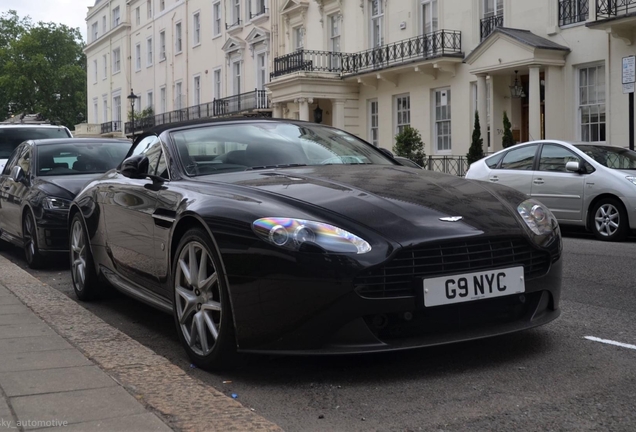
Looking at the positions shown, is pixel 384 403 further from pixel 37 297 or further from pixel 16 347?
pixel 37 297

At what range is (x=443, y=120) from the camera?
1057 inches

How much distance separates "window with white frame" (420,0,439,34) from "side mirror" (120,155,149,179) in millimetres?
22247

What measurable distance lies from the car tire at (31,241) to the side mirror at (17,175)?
2.31 feet

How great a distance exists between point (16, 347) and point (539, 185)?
9.93 meters

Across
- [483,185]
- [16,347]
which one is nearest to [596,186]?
[483,185]

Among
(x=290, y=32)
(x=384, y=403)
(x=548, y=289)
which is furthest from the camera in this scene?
(x=290, y=32)

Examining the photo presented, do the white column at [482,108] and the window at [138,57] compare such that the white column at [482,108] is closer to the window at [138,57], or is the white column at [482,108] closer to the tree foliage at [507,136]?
the tree foliage at [507,136]

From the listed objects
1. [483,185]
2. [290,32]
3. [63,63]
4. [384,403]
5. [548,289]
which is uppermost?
[63,63]

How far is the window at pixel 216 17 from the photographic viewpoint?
44.1 metres

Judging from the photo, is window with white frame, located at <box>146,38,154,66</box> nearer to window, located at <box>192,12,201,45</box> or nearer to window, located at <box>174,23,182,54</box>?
window, located at <box>174,23,182,54</box>

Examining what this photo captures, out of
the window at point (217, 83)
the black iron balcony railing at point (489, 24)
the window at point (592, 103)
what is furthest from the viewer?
the window at point (217, 83)

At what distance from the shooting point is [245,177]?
504 cm

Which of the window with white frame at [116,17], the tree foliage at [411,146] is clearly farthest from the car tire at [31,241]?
the window with white frame at [116,17]

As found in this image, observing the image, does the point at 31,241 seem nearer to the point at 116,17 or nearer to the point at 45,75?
the point at 116,17
